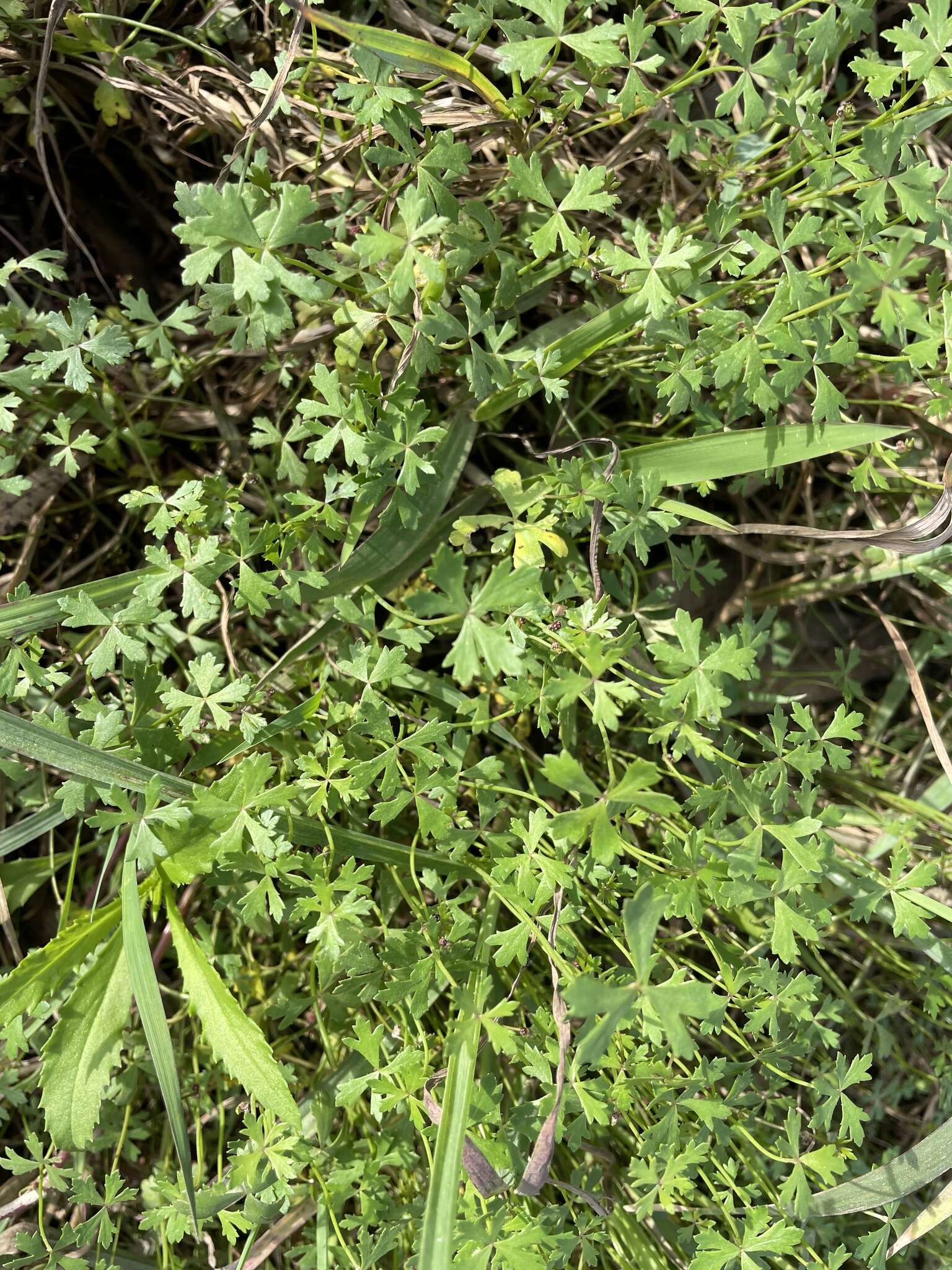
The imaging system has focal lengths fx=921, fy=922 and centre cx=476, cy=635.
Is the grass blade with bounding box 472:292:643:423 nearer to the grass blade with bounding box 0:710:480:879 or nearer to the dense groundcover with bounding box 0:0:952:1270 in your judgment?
the dense groundcover with bounding box 0:0:952:1270

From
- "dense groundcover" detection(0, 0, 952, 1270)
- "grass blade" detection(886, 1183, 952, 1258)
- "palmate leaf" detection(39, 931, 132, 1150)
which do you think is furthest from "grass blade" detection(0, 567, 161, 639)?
"grass blade" detection(886, 1183, 952, 1258)

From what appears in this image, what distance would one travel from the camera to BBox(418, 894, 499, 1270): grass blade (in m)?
1.66

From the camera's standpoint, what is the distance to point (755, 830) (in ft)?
5.98

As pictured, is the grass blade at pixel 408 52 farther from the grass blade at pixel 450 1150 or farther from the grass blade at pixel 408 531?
the grass blade at pixel 450 1150

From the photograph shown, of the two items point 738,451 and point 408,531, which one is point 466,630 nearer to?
point 408,531

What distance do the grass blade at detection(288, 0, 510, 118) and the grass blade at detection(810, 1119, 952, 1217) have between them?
8.02 feet

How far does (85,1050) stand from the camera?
1.90m

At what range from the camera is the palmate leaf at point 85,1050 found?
1865 millimetres

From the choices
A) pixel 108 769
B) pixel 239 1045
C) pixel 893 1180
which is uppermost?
pixel 108 769

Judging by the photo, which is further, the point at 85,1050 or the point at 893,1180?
the point at 893,1180

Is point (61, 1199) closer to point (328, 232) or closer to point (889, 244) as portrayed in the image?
point (328, 232)

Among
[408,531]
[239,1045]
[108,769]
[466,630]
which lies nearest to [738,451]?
[408,531]

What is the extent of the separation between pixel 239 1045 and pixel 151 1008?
0.19m

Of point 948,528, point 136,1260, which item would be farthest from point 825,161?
point 136,1260
